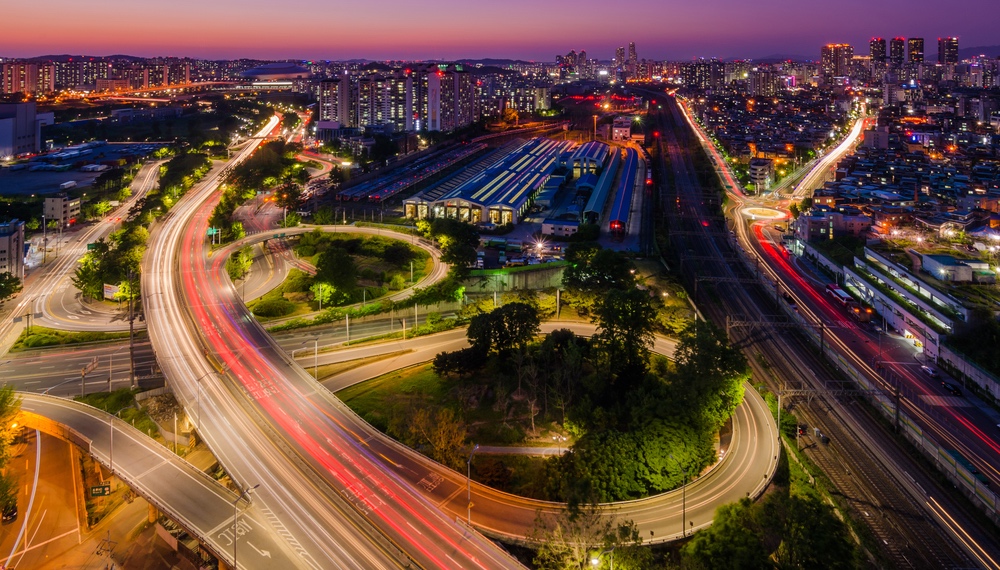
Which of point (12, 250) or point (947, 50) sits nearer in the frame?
point (12, 250)

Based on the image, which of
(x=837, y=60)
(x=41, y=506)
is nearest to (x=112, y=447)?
(x=41, y=506)

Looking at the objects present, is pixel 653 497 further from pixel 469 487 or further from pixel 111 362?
pixel 111 362

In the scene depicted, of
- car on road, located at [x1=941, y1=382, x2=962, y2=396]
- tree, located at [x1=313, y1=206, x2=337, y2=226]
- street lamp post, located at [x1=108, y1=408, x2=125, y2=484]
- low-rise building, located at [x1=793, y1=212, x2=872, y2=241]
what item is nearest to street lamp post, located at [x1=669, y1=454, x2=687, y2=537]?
car on road, located at [x1=941, y1=382, x2=962, y2=396]

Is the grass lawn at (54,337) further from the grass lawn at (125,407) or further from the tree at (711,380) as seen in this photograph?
the tree at (711,380)

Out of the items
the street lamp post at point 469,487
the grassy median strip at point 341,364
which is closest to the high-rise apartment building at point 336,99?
the grassy median strip at point 341,364

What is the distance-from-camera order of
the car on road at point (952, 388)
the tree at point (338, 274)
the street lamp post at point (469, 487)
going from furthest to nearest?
the tree at point (338, 274), the car on road at point (952, 388), the street lamp post at point (469, 487)

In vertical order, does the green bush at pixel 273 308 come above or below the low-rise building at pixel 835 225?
below
